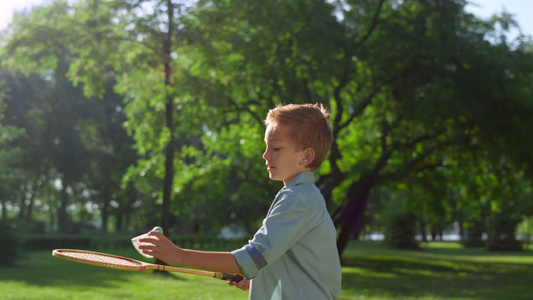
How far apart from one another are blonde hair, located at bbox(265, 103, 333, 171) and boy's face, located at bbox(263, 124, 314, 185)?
21mm

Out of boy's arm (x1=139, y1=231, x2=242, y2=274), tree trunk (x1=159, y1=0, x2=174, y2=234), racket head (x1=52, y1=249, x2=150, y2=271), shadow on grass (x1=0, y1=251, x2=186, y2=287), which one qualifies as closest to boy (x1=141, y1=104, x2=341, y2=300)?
boy's arm (x1=139, y1=231, x2=242, y2=274)

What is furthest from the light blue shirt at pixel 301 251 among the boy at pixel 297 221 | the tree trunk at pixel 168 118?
the tree trunk at pixel 168 118

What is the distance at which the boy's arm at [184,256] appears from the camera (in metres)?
2.07

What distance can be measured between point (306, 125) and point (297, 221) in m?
0.42

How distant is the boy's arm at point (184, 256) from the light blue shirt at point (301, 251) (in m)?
0.17

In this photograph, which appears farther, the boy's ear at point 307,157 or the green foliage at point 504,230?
the green foliage at point 504,230

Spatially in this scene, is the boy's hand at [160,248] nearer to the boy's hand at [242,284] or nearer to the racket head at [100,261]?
the racket head at [100,261]

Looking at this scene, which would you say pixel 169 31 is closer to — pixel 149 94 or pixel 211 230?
pixel 149 94

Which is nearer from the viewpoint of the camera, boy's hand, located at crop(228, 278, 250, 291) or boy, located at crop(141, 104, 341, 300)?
boy, located at crop(141, 104, 341, 300)

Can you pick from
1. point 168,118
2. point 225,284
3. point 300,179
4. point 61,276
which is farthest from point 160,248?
point 61,276

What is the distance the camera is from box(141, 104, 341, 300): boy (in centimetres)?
231

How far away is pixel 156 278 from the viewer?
1841cm

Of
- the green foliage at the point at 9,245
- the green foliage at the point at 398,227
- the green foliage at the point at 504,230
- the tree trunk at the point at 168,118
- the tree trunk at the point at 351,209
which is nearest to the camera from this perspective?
the tree trunk at the point at 168,118

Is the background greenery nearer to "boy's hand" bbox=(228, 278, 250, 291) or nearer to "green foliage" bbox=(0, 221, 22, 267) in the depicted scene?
"green foliage" bbox=(0, 221, 22, 267)
